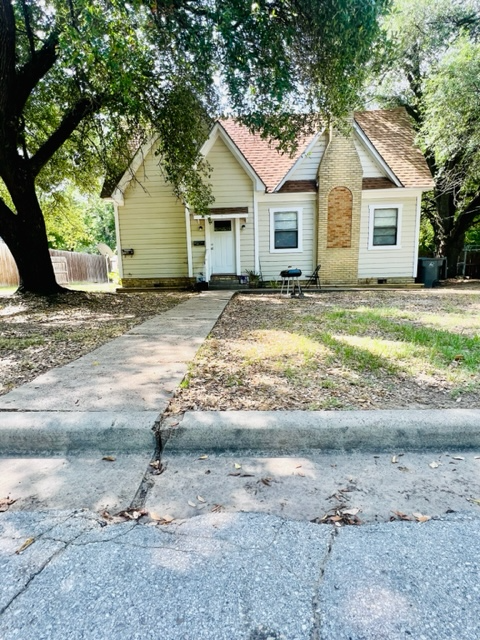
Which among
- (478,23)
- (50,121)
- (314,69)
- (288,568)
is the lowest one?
(288,568)

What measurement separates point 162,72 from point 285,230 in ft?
21.3

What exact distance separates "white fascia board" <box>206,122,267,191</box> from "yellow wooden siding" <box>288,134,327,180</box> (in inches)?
52.2

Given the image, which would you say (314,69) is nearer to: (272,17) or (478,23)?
(272,17)

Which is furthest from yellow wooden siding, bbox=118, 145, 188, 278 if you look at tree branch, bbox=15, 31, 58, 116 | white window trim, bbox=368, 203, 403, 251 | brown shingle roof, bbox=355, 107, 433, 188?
brown shingle roof, bbox=355, 107, 433, 188

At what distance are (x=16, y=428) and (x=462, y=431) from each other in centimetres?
299

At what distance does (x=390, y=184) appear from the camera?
12.1 m

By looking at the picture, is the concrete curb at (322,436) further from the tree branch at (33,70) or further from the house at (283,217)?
the house at (283,217)

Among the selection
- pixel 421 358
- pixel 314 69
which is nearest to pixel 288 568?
pixel 421 358

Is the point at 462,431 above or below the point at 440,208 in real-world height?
below

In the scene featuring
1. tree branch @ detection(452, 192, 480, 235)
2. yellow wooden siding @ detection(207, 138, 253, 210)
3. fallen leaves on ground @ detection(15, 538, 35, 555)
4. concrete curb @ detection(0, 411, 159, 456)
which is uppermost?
yellow wooden siding @ detection(207, 138, 253, 210)

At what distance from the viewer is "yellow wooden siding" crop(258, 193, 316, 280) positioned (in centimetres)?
1234

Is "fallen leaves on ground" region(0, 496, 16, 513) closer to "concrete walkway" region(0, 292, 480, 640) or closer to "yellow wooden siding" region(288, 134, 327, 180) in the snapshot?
"concrete walkway" region(0, 292, 480, 640)

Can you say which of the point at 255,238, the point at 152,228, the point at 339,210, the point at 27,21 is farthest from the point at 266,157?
the point at 27,21

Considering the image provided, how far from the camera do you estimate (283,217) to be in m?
→ 12.5
